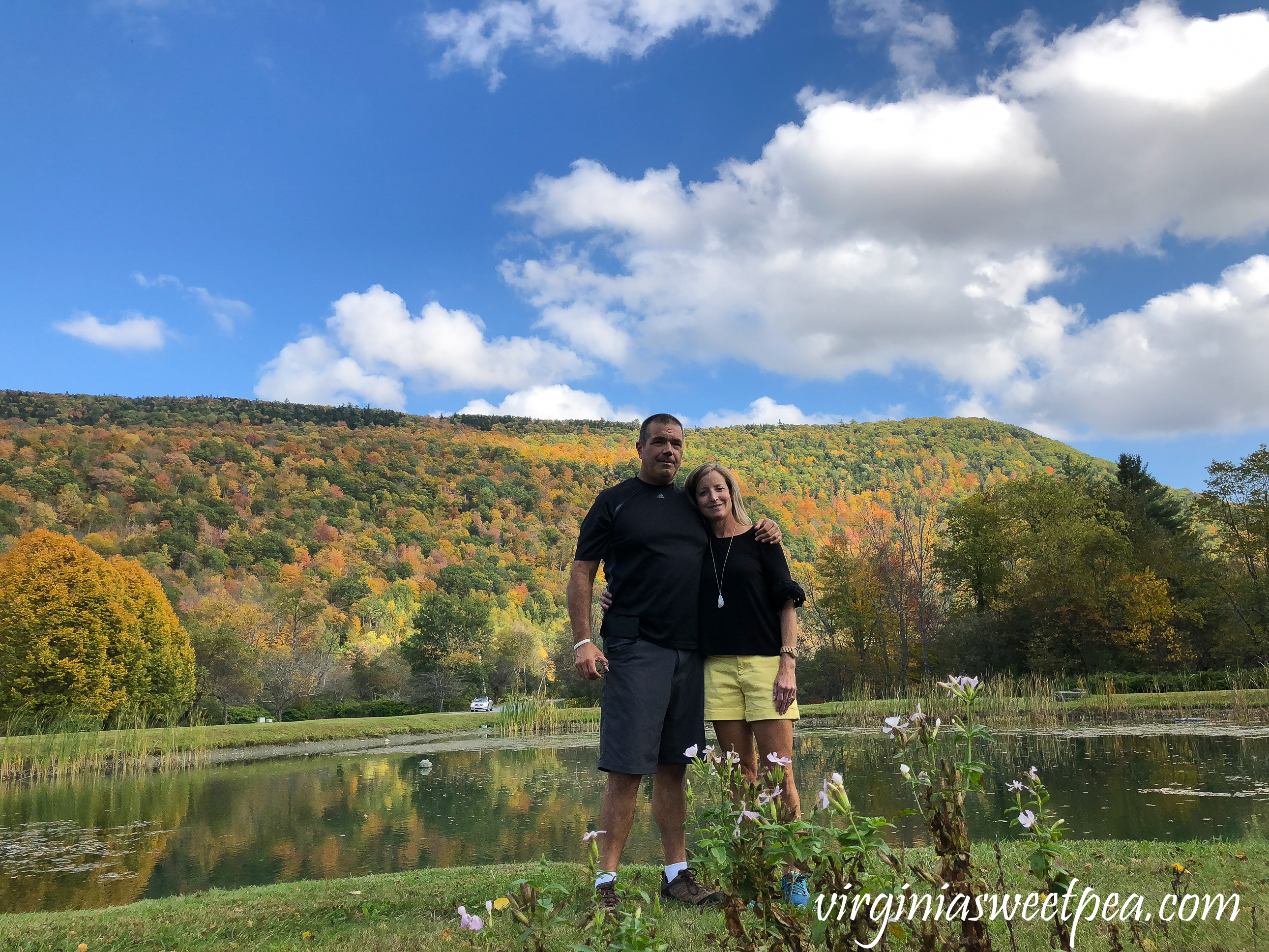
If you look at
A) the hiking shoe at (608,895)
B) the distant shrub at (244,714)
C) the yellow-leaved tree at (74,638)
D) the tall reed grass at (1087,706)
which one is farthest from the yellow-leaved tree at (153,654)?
the hiking shoe at (608,895)

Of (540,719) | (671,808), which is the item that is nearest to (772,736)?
(671,808)

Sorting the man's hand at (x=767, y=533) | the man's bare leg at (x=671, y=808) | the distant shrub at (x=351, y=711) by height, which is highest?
the man's hand at (x=767, y=533)

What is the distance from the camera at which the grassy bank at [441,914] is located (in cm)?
264

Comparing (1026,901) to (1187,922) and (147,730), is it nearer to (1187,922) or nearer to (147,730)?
(1187,922)

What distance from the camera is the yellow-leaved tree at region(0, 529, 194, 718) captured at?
2230 centimetres

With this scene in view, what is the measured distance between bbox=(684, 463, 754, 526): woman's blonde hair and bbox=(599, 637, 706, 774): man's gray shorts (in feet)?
2.33

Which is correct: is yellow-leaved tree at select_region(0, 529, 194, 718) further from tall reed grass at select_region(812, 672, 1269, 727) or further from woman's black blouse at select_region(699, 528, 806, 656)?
woman's black blouse at select_region(699, 528, 806, 656)

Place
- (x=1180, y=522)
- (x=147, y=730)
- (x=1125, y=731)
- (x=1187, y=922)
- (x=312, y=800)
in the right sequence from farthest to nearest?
(x=1180, y=522), (x=147, y=730), (x=1125, y=731), (x=312, y=800), (x=1187, y=922)

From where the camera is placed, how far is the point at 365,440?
78250 mm

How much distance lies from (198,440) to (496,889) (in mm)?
72723

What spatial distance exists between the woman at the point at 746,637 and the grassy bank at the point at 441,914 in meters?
0.78

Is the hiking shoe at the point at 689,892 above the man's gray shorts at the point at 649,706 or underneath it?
underneath

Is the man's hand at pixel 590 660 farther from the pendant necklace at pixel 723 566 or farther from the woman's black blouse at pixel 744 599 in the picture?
the pendant necklace at pixel 723 566

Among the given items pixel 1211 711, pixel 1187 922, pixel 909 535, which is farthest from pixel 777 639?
pixel 909 535
